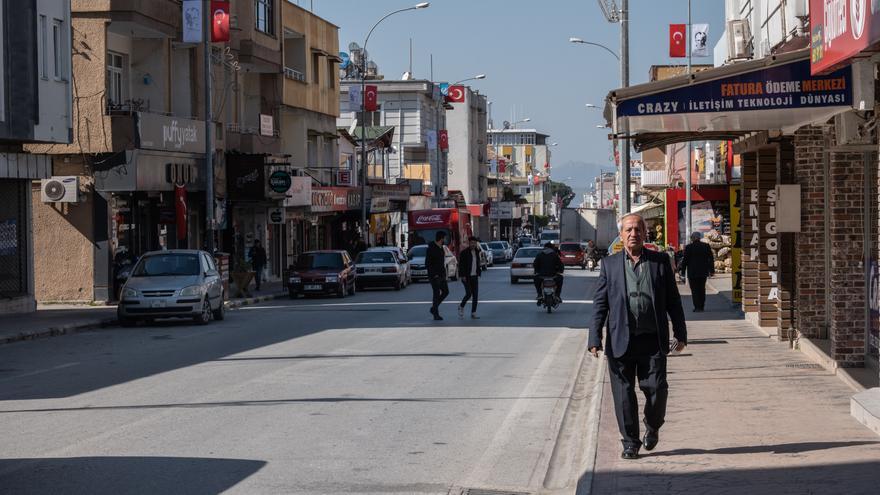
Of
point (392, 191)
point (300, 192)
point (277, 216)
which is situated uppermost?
point (392, 191)

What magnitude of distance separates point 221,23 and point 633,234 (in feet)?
100

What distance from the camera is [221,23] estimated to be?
38.5 metres

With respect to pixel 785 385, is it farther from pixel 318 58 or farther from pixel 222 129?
pixel 318 58

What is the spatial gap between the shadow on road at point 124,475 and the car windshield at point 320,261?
29711 millimetres

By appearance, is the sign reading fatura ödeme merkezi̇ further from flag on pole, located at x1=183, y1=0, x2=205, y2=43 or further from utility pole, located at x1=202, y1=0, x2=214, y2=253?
flag on pole, located at x1=183, y1=0, x2=205, y2=43

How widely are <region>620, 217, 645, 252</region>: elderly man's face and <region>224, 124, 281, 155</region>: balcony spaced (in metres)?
35.9

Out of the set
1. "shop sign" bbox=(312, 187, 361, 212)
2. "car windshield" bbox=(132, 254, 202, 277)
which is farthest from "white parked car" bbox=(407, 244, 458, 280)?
"car windshield" bbox=(132, 254, 202, 277)

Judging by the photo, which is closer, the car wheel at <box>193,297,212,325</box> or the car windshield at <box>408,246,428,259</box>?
the car wheel at <box>193,297,212,325</box>

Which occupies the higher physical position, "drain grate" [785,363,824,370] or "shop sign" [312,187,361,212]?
"shop sign" [312,187,361,212]

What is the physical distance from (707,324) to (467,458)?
15.6 m

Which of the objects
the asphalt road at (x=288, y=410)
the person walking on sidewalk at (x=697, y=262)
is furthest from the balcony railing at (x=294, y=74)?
the asphalt road at (x=288, y=410)

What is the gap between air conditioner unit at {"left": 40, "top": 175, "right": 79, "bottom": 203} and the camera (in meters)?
34.2

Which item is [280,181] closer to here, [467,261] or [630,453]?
[467,261]

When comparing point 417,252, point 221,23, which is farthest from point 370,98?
point 221,23
